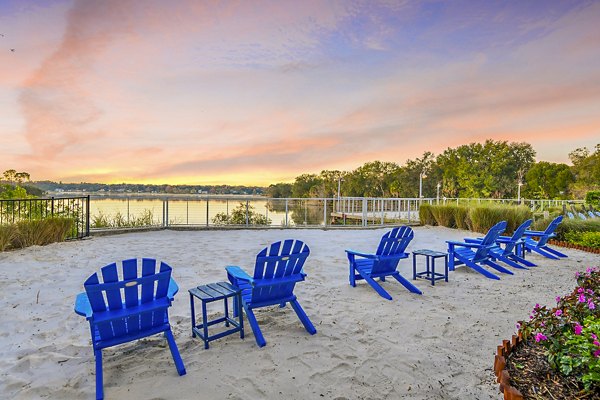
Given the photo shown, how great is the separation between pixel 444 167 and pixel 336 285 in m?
47.3

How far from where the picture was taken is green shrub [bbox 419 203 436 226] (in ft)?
40.0

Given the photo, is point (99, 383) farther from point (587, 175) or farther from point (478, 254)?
point (587, 175)

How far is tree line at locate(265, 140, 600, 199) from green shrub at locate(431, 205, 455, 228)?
43.3 ft

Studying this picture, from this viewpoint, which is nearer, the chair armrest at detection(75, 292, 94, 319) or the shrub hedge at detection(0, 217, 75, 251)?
the chair armrest at detection(75, 292, 94, 319)

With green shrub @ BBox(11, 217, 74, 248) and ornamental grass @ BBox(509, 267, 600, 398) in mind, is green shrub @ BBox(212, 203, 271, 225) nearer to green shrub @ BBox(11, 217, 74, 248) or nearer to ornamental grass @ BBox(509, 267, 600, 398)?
green shrub @ BBox(11, 217, 74, 248)

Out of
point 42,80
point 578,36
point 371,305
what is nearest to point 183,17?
point 42,80

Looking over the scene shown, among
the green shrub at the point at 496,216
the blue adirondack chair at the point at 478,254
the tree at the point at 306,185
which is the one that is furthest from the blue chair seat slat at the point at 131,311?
the tree at the point at 306,185

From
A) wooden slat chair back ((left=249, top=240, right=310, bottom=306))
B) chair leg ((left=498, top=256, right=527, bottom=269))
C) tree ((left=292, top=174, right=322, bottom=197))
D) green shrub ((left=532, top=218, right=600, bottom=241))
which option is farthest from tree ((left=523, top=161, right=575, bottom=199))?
wooden slat chair back ((left=249, top=240, right=310, bottom=306))

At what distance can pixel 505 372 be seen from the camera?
2074mm

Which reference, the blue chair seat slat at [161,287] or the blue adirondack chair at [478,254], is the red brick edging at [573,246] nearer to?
the blue adirondack chair at [478,254]

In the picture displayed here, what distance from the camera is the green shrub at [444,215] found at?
11.4 metres

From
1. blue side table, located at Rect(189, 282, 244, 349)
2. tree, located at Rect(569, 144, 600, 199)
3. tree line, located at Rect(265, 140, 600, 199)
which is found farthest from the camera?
tree line, located at Rect(265, 140, 600, 199)

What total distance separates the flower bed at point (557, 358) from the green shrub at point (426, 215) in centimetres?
997

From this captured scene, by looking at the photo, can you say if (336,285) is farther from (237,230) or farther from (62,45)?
(62,45)
